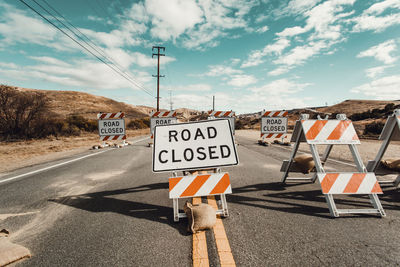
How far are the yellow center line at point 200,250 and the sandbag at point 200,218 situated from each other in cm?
7

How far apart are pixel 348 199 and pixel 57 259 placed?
172 inches

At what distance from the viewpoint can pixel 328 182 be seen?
2.90 metres

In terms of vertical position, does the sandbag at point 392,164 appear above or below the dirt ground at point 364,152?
above

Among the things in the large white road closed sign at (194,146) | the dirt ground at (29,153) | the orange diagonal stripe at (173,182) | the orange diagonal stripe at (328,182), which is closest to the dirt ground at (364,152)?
the orange diagonal stripe at (328,182)

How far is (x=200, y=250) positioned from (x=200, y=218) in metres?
0.45

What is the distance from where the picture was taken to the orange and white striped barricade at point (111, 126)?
985cm

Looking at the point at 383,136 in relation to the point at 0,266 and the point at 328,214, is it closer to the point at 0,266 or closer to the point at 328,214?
the point at 328,214

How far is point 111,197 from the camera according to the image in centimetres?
355

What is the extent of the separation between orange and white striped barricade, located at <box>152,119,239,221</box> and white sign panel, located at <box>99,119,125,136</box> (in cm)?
795

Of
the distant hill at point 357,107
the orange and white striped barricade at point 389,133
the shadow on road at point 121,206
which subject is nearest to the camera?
the shadow on road at point 121,206

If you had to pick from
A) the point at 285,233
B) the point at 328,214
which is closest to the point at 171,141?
the point at 285,233

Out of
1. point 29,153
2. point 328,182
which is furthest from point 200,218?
point 29,153

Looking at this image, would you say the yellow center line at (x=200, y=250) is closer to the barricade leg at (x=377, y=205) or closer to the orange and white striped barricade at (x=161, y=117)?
the barricade leg at (x=377, y=205)

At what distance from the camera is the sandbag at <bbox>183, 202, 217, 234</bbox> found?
2320mm
